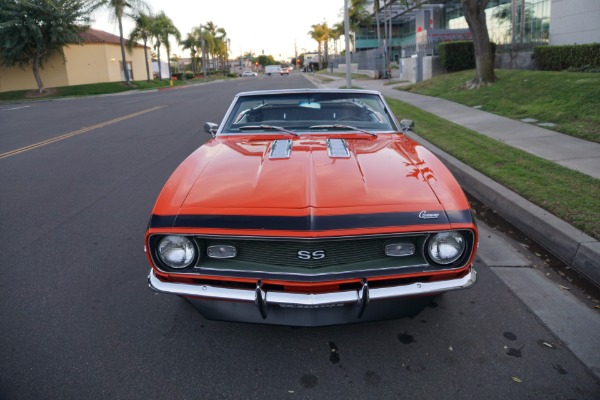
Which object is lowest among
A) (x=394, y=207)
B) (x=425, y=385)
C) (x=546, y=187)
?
(x=425, y=385)

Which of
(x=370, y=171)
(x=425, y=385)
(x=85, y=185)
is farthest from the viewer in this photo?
(x=85, y=185)

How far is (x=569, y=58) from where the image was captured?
15.5 m

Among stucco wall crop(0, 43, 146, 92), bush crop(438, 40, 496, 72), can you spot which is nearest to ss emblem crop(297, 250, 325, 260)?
bush crop(438, 40, 496, 72)

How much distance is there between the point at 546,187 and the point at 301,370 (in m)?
3.99

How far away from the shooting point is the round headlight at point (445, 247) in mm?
2578

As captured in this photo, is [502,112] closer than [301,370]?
No

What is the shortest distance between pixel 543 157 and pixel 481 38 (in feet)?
30.5

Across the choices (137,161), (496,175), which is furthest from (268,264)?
(137,161)

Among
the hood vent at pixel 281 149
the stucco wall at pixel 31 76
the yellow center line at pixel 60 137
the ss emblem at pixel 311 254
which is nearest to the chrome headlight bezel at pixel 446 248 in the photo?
the ss emblem at pixel 311 254

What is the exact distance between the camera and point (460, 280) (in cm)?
266

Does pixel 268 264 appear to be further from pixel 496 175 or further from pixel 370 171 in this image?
pixel 496 175

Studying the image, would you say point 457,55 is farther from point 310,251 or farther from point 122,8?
point 122,8

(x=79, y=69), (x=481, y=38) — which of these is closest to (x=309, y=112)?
(x=481, y=38)

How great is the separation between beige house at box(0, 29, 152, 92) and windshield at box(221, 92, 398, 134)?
40211 mm
